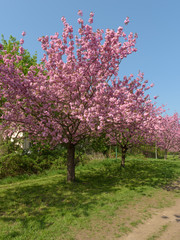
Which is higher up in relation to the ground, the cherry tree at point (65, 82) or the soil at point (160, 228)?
the cherry tree at point (65, 82)

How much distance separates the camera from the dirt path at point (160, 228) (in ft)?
18.4

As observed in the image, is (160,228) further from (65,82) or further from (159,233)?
(65,82)

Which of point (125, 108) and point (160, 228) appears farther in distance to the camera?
point (125, 108)

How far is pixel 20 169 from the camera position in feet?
49.8

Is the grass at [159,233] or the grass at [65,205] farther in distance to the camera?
the grass at [65,205]

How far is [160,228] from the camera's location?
244 inches

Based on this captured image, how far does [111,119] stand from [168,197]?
4893mm

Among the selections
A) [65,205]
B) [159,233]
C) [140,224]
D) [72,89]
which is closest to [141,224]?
[140,224]

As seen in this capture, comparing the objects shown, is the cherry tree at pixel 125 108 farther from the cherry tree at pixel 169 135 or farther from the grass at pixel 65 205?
the cherry tree at pixel 169 135

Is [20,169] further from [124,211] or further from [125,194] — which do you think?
[124,211]

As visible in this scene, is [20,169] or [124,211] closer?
[124,211]

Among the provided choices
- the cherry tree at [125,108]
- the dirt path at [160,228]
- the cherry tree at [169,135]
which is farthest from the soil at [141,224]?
the cherry tree at [169,135]

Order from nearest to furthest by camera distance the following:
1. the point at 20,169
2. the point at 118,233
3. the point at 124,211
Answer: the point at 118,233
the point at 124,211
the point at 20,169

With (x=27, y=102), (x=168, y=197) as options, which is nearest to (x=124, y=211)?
(x=168, y=197)
